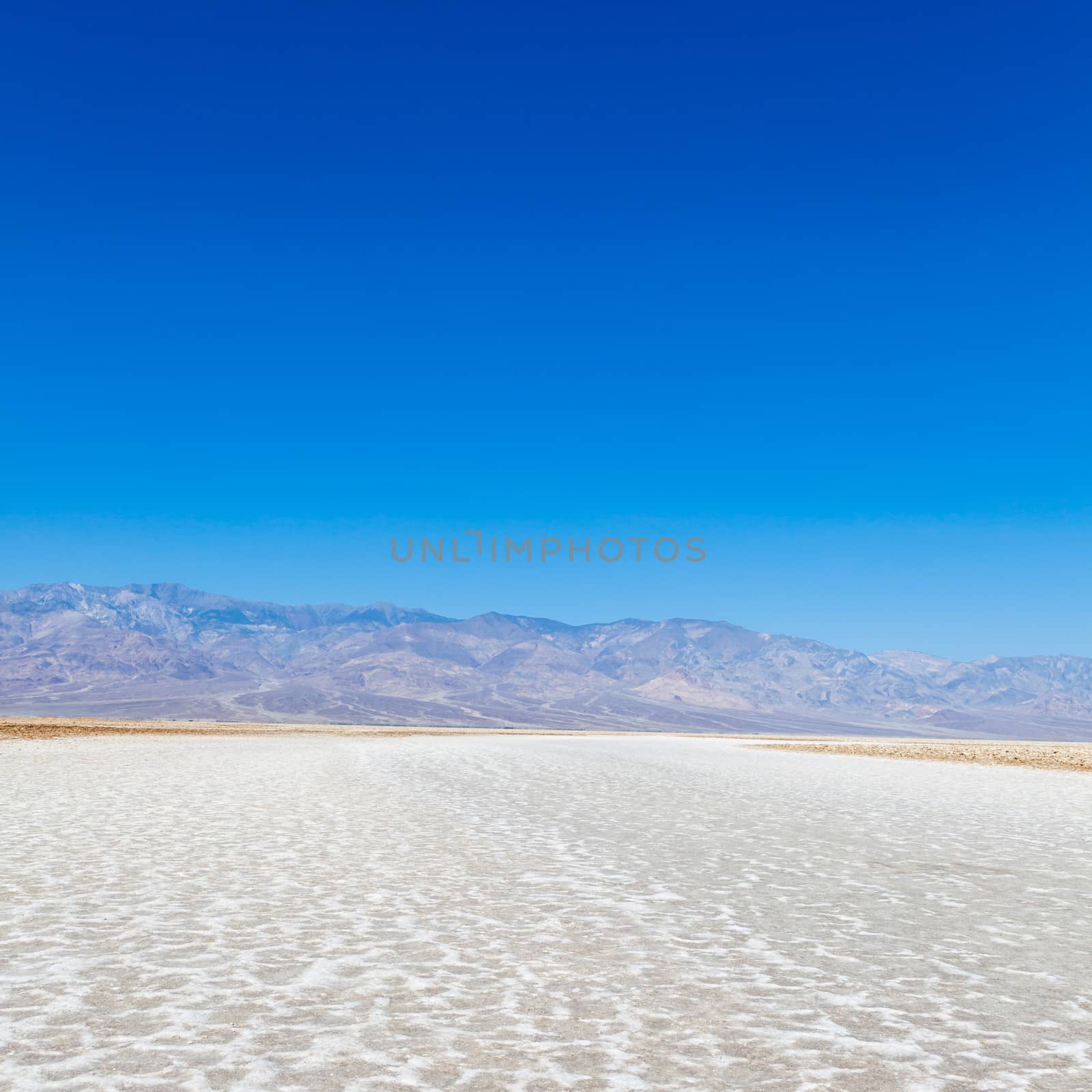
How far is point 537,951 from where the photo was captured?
22.3ft

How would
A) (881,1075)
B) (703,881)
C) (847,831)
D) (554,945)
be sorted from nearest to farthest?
(881,1075), (554,945), (703,881), (847,831)

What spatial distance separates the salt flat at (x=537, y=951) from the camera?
4758 mm

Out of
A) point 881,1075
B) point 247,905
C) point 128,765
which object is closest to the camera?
point 881,1075

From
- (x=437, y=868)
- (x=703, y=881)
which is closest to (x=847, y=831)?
(x=703, y=881)

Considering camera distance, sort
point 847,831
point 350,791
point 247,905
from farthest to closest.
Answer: point 350,791 < point 847,831 < point 247,905

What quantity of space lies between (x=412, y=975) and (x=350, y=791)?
1433 centimetres

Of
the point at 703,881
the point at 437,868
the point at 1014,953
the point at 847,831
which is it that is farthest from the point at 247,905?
the point at 847,831

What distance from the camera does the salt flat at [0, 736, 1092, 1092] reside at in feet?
15.6

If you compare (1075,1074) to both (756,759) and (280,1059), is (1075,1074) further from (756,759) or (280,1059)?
(756,759)

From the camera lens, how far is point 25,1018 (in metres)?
5.21

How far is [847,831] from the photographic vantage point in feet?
46.4

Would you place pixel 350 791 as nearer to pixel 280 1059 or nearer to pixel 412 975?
pixel 412 975

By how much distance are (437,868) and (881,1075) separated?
620 cm

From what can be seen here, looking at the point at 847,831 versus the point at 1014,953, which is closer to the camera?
the point at 1014,953
